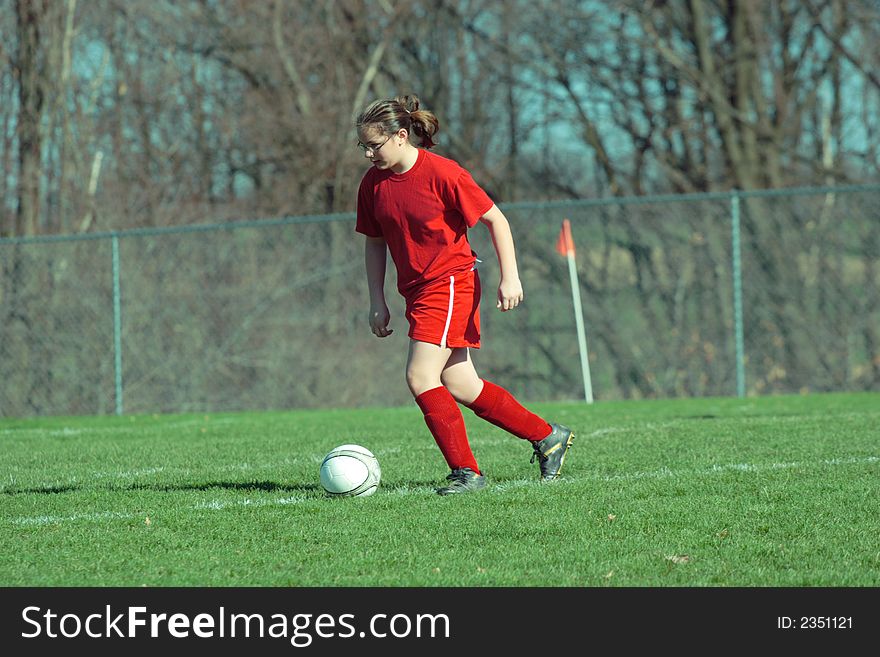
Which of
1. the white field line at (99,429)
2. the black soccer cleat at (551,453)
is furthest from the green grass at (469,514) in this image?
the white field line at (99,429)

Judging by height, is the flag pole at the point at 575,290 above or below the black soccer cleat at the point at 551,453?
above

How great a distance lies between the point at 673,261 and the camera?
15.8 metres

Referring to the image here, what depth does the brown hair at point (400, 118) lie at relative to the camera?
592 centimetres

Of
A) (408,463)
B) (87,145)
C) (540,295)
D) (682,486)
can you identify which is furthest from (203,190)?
(682,486)

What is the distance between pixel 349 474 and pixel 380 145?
161 cm

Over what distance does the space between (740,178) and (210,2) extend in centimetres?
946

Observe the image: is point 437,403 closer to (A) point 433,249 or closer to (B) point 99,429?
(A) point 433,249

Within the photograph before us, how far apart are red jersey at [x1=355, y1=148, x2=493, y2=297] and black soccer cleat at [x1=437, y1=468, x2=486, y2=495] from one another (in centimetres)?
94

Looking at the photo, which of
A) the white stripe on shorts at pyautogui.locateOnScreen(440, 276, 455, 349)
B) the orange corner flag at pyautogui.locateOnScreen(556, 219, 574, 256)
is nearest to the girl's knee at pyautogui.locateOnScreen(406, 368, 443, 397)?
the white stripe on shorts at pyautogui.locateOnScreen(440, 276, 455, 349)

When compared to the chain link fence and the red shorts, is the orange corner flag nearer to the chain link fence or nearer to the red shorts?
the chain link fence

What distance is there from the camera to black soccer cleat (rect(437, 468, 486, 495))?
5984 mm

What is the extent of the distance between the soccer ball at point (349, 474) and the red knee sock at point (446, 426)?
37 cm

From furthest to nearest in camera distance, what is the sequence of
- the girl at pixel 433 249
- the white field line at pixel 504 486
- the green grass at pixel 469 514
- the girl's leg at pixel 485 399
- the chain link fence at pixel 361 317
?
the chain link fence at pixel 361 317 → the girl's leg at pixel 485 399 → the girl at pixel 433 249 → the white field line at pixel 504 486 → the green grass at pixel 469 514

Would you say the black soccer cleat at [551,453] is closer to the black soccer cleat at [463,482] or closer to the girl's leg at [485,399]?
the girl's leg at [485,399]
